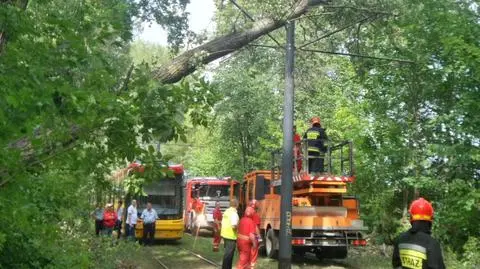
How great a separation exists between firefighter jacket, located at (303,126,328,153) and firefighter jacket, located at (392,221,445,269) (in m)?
10.7

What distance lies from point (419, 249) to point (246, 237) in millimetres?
7976

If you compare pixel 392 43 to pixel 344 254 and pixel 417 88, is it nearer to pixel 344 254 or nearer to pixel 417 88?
pixel 417 88

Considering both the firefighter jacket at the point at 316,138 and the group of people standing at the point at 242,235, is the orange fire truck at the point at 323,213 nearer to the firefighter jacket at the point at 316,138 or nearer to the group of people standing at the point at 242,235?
the firefighter jacket at the point at 316,138

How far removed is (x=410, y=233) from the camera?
16.9ft

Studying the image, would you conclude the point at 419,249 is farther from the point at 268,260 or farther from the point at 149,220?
the point at 149,220

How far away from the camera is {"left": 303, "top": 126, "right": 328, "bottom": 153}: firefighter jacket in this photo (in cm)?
1596

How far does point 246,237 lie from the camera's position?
1276 cm

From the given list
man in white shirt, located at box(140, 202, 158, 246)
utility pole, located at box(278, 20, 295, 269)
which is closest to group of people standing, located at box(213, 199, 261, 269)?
utility pole, located at box(278, 20, 295, 269)

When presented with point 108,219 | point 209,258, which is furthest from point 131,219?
point 209,258

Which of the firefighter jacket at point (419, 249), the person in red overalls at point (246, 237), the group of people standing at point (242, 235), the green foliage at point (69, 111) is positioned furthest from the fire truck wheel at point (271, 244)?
the firefighter jacket at point (419, 249)

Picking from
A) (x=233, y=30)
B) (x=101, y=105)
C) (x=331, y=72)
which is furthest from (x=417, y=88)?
(x=331, y=72)

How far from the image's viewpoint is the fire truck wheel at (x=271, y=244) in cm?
1759

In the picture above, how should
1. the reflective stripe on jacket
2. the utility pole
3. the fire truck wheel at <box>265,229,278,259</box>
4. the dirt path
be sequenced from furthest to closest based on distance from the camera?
the fire truck wheel at <box>265,229,278,259</box> < the dirt path < the reflective stripe on jacket < the utility pole

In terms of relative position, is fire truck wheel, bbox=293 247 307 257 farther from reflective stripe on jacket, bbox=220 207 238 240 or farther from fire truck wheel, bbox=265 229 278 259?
reflective stripe on jacket, bbox=220 207 238 240
